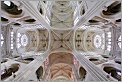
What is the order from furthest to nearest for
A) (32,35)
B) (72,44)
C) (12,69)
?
1. (32,35)
2. (72,44)
3. (12,69)

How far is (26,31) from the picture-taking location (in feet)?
70.0

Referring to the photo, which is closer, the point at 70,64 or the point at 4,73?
the point at 4,73

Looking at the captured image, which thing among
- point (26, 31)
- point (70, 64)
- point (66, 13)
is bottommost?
point (70, 64)

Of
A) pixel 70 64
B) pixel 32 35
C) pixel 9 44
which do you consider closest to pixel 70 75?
pixel 70 64

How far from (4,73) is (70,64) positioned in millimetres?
9652

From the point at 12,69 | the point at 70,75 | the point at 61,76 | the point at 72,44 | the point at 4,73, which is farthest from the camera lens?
the point at 61,76

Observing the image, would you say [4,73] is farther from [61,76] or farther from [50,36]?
[61,76]

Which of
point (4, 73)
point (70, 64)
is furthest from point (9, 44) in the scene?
point (70, 64)

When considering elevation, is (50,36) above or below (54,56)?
above

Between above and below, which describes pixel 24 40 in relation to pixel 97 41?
above

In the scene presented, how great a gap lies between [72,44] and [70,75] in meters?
4.51

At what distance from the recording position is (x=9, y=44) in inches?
632

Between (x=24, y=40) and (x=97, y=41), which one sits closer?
(x=24, y=40)

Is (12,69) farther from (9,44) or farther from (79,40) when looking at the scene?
(79,40)
